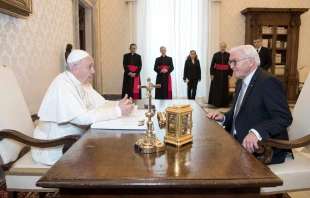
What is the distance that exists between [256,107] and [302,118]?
0.46 m

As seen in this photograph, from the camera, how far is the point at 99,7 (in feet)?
28.1

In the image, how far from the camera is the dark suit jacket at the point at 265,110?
6.42ft

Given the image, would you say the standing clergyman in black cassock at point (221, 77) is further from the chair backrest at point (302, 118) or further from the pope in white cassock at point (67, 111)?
the pope in white cassock at point (67, 111)

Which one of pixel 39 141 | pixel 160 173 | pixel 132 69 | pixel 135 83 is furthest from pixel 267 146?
pixel 132 69

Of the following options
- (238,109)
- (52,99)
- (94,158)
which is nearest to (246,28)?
(238,109)

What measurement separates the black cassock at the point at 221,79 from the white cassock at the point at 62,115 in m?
6.02

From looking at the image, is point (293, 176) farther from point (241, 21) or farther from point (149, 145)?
point (241, 21)

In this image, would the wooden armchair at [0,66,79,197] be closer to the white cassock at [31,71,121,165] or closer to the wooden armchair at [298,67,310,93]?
the white cassock at [31,71,121,165]

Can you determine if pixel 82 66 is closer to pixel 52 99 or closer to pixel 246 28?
pixel 52 99

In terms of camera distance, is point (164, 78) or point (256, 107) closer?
point (256, 107)

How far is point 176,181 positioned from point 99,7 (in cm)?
Answer: 826

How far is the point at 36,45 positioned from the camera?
154 inches

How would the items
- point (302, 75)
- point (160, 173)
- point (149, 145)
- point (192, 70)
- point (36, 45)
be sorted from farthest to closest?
1. point (302, 75)
2. point (192, 70)
3. point (36, 45)
4. point (149, 145)
5. point (160, 173)

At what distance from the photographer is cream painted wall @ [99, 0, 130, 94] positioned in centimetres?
870
